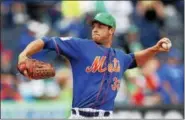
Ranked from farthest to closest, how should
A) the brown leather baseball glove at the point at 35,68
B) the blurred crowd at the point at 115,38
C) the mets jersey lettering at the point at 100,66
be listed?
the blurred crowd at the point at 115,38 → the mets jersey lettering at the point at 100,66 → the brown leather baseball glove at the point at 35,68

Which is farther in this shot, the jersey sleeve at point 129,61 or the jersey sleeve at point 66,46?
the jersey sleeve at point 129,61

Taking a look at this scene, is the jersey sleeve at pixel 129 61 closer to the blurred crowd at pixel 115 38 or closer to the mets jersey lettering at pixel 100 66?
the mets jersey lettering at pixel 100 66

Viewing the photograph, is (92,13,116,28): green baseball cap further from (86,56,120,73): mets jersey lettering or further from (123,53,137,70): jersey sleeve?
Result: (123,53,137,70): jersey sleeve

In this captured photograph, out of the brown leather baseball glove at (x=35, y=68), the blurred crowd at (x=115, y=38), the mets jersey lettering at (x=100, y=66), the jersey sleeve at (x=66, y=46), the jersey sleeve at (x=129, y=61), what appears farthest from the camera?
the blurred crowd at (x=115, y=38)

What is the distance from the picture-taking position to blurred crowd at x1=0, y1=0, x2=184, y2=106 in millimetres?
12859

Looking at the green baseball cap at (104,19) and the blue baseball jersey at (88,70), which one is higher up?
the green baseball cap at (104,19)

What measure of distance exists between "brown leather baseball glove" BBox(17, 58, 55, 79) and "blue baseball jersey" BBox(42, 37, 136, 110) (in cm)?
24

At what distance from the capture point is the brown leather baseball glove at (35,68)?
6.48m

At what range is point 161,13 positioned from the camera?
50.7 ft

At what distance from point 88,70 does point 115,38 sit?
302 inches

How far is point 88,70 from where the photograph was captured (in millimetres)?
6773

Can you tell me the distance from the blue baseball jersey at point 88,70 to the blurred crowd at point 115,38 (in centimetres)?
502

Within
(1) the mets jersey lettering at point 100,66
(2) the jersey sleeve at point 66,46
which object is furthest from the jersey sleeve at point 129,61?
(2) the jersey sleeve at point 66,46

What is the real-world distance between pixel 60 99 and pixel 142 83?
1.66 metres
